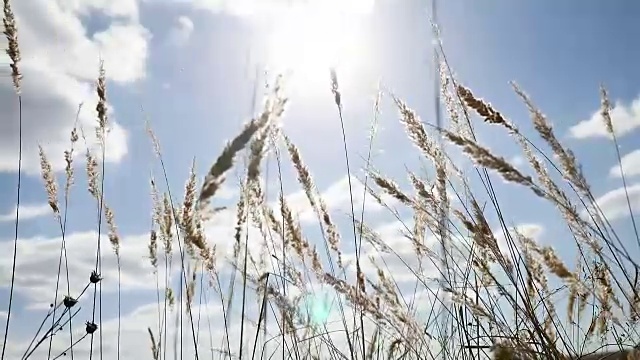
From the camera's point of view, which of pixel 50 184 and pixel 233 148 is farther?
pixel 50 184

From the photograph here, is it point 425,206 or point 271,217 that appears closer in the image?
point 425,206

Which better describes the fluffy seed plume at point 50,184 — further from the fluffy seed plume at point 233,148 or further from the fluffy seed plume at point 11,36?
the fluffy seed plume at point 233,148

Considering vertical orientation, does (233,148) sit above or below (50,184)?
below

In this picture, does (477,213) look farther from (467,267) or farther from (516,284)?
(467,267)

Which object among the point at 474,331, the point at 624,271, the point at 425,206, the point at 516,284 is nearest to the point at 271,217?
the point at 425,206

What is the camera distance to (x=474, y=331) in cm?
245

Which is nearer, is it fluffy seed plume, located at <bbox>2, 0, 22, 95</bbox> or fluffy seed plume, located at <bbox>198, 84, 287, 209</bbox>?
fluffy seed plume, located at <bbox>198, 84, 287, 209</bbox>

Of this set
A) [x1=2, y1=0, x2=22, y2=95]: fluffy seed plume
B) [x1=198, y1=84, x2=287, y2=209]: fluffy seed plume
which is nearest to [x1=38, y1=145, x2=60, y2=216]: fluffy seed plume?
[x1=2, y1=0, x2=22, y2=95]: fluffy seed plume

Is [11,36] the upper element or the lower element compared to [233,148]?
upper

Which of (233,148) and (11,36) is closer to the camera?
(233,148)

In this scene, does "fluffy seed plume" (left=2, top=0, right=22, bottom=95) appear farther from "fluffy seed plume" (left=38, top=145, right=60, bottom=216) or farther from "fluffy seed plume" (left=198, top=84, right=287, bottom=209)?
"fluffy seed plume" (left=198, top=84, right=287, bottom=209)

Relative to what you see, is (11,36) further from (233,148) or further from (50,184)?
(233,148)

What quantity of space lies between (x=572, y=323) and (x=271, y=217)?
115 centimetres

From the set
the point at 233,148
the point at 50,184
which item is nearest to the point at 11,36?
the point at 50,184
